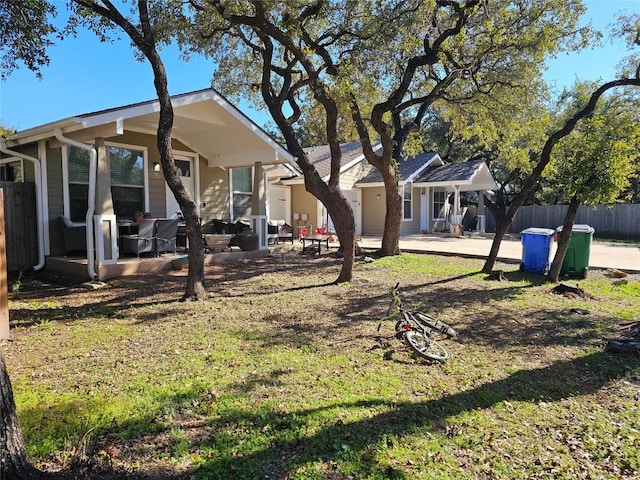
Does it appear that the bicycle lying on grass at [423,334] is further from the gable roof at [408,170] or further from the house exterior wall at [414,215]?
the house exterior wall at [414,215]

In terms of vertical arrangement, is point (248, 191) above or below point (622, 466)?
above

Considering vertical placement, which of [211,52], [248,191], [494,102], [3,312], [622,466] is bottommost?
[622,466]

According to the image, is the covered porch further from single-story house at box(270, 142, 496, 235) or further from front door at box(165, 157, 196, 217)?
front door at box(165, 157, 196, 217)

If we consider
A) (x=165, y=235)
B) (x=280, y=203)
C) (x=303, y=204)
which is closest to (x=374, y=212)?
(x=303, y=204)

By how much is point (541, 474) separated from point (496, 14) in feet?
32.5

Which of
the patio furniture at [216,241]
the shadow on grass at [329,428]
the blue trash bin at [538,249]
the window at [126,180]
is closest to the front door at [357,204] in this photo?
the patio furniture at [216,241]

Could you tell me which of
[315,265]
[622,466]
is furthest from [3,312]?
[315,265]

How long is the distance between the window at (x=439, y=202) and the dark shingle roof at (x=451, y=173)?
1.17 meters

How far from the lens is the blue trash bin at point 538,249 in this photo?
29.8 feet

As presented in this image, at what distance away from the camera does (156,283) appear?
7.85 m

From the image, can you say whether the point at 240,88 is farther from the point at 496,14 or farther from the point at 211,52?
the point at 496,14

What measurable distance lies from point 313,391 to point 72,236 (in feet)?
26.3

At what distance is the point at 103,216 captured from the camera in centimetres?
793

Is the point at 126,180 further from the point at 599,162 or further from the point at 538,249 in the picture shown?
the point at 599,162
